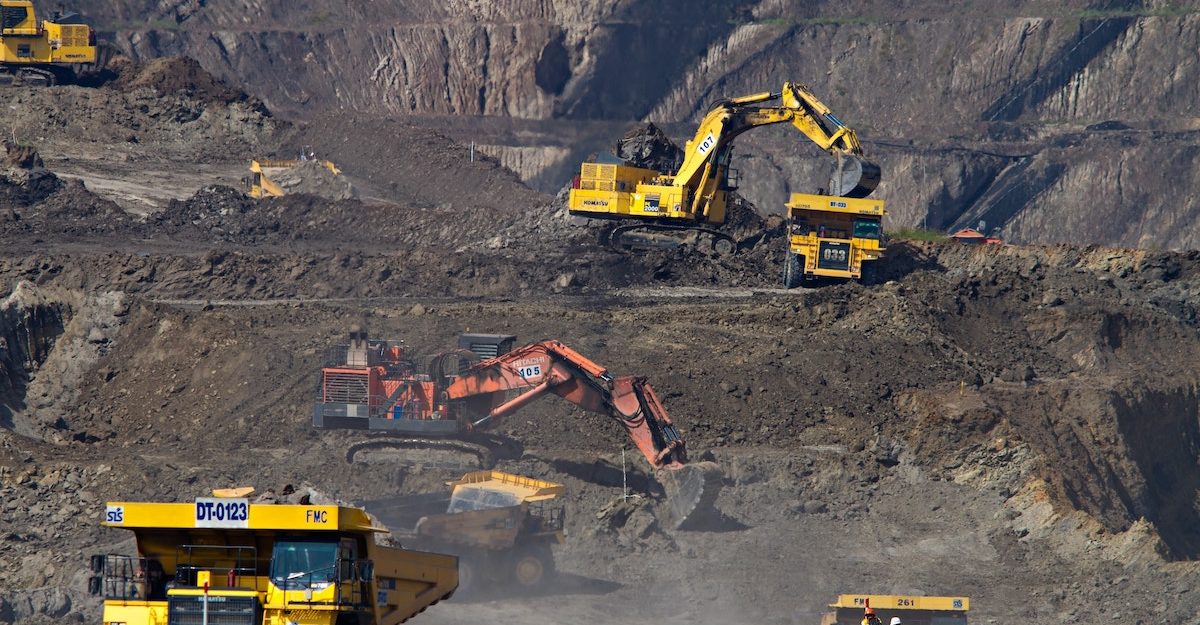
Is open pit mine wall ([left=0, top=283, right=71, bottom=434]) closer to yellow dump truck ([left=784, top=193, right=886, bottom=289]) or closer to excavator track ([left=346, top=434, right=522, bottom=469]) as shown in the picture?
excavator track ([left=346, top=434, right=522, bottom=469])

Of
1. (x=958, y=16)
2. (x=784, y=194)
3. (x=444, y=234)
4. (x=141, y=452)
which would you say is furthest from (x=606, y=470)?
(x=958, y=16)

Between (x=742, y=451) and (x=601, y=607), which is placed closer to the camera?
(x=601, y=607)

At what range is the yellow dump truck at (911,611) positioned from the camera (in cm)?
2342

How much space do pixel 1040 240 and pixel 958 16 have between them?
43.0 feet

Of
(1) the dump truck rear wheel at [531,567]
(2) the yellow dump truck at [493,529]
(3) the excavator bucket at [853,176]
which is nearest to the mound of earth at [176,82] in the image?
(3) the excavator bucket at [853,176]

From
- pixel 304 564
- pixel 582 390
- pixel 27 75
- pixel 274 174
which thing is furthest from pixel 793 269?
pixel 27 75

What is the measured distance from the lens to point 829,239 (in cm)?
4184

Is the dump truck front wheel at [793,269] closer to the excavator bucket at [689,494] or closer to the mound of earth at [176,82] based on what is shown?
the excavator bucket at [689,494]

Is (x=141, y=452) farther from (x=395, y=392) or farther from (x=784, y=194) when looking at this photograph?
(x=784, y=194)

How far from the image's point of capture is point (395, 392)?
30.4 m

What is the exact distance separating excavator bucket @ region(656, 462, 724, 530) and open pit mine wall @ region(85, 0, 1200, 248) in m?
48.2

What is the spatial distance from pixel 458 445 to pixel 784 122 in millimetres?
14819

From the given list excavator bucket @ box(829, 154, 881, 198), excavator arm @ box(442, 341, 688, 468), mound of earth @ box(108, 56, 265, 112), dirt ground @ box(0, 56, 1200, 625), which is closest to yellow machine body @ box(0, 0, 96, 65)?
mound of earth @ box(108, 56, 265, 112)

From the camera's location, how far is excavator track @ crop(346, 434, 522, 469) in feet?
101
